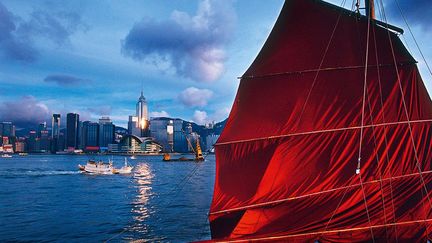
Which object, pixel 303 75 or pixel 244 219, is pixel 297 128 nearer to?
pixel 303 75

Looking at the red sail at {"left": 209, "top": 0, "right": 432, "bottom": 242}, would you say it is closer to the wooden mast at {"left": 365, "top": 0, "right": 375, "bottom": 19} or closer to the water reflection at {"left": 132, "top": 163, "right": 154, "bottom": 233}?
the wooden mast at {"left": 365, "top": 0, "right": 375, "bottom": 19}

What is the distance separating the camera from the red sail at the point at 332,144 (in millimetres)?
13805

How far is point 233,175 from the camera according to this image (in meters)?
16.0

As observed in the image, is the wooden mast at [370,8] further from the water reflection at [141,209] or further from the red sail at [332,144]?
the water reflection at [141,209]

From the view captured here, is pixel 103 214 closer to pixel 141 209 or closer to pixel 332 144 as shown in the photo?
pixel 141 209

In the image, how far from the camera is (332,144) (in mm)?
14516

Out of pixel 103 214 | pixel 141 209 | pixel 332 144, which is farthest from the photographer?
pixel 141 209

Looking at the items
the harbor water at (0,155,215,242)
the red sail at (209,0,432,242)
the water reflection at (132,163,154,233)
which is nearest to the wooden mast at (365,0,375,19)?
the red sail at (209,0,432,242)

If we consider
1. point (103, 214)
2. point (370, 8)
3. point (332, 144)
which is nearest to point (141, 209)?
point (103, 214)

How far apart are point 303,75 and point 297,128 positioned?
243 cm

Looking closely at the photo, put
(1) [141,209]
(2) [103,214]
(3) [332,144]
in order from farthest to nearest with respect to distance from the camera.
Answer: (1) [141,209], (2) [103,214], (3) [332,144]

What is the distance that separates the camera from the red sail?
543 inches

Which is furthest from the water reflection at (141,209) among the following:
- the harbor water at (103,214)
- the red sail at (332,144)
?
the red sail at (332,144)

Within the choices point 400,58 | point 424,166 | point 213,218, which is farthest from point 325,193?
point 400,58
